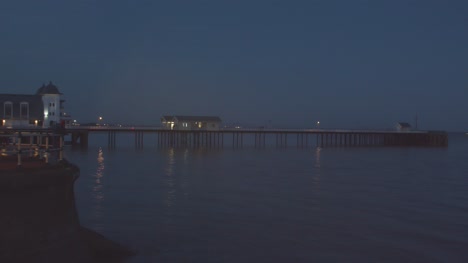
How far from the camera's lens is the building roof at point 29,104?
50.8 m

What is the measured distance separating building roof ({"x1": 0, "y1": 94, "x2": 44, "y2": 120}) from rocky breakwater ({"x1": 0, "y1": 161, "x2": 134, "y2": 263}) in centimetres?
4653

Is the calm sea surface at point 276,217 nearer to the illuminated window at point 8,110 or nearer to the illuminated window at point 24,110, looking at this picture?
the illuminated window at point 8,110

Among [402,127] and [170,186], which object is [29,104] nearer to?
[170,186]

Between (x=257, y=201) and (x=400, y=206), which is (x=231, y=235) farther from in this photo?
(x=400, y=206)

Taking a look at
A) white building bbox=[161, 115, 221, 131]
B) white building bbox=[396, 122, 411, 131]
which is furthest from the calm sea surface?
white building bbox=[396, 122, 411, 131]

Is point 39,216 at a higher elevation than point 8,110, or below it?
below

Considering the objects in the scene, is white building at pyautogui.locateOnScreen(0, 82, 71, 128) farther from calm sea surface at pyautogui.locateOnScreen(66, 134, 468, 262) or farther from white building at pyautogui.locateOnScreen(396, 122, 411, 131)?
white building at pyautogui.locateOnScreen(396, 122, 411, 131)

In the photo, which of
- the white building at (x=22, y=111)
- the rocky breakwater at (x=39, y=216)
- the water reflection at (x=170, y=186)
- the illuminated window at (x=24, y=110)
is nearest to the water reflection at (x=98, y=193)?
the water reflection at (x=170, y=186)

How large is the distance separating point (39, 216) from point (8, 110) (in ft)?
156

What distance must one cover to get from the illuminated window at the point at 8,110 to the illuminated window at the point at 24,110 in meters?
1.27

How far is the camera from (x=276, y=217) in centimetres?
1728

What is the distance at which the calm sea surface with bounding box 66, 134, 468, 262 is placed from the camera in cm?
1296

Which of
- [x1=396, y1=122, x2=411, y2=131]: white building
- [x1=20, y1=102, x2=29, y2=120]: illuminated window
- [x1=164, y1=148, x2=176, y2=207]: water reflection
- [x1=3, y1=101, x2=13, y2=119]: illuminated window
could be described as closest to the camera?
[x1=164, y1=148, x2=176, y2=207]: water reflection

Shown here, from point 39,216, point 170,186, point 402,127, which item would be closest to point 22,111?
point 170,186
